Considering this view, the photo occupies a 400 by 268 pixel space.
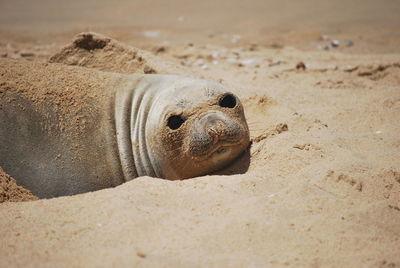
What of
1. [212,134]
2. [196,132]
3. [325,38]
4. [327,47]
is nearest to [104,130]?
[196,132]

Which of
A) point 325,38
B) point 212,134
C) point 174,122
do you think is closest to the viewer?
point 212,134

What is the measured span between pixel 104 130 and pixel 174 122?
0.63 meters

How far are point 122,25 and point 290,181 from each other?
1034cm

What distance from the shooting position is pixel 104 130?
→ 367cm

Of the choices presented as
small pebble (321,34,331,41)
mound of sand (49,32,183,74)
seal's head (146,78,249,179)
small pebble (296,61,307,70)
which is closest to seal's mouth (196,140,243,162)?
seal's head (146,78,249,179)

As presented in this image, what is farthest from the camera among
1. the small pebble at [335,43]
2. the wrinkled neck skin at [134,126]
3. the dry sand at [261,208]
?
the small pebble at [335,43]

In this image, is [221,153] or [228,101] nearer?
[221,153]

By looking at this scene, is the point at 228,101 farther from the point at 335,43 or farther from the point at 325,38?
the point at 325,38

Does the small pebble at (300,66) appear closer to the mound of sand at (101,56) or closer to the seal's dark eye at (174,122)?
the mound of sand at (101,56)

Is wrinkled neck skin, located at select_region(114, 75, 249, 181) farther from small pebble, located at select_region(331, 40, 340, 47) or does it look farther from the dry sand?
small pebble, located at select_region(331, 40, 340, 47)

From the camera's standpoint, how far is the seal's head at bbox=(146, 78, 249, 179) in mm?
3301

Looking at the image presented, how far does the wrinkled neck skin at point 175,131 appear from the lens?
10.9ft

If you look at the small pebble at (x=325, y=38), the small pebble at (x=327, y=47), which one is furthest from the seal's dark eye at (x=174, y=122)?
the small pebble at (x=325, y=38)

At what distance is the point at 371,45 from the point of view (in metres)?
8.27
